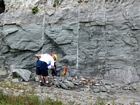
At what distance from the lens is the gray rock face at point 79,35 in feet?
36.8

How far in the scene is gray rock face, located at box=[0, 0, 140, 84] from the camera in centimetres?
1123

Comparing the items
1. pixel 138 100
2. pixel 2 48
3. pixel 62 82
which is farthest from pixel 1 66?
pixel 138 100

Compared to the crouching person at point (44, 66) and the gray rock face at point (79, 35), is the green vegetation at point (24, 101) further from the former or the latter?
the gray rock face at point (79, 35)

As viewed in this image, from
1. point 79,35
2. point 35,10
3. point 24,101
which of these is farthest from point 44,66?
point 35,10

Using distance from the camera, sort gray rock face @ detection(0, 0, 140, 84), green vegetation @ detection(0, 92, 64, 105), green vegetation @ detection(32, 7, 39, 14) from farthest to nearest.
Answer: green vegetation @ detection(32, 7, 39, 14) < gray rock face @ detection(0, 0, 140, 84) < green vegetation @ detection(0, 92, 64, 105)

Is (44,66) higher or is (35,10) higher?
(35,10)

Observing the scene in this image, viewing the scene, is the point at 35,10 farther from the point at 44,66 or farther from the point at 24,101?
the point at 24,101

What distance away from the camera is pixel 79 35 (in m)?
12.1

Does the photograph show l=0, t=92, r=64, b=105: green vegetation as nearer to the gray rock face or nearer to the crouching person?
the crouching person

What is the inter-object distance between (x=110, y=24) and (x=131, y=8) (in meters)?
1.17

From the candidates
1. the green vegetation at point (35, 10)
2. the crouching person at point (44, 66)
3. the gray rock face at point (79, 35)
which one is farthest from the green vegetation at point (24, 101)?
the green vegetation at point (35, 10)

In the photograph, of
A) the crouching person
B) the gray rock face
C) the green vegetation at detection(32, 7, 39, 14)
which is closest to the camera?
the crouching person

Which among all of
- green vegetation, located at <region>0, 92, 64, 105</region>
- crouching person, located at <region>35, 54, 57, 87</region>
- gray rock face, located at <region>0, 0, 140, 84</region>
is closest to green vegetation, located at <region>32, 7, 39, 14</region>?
gray rock face, located at <region>0, 0, 140, 84</region>

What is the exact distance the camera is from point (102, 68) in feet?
38.0
